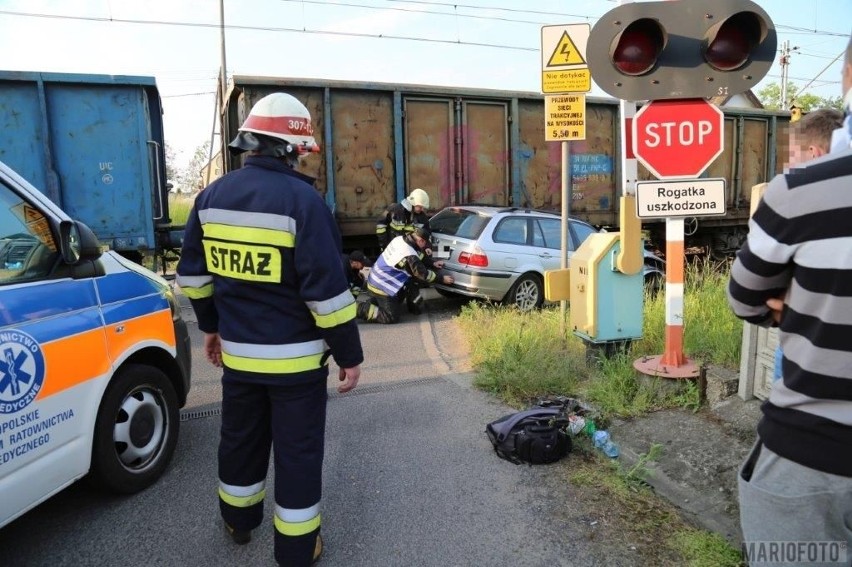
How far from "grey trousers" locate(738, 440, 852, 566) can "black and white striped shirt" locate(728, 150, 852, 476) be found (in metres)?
0.04

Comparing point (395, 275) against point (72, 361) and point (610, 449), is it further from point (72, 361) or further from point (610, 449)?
point (72, 361)

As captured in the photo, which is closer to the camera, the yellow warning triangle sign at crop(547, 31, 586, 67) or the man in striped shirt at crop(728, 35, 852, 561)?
the man in striped shirt at crop(728, 35, 852, 561)

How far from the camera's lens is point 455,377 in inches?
231

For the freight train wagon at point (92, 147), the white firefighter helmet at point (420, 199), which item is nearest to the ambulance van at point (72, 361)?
the freight train wagon at point (92, 147)

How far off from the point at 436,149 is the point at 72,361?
843 cm

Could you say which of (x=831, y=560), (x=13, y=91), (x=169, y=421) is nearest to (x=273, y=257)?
(x=169, y=421)

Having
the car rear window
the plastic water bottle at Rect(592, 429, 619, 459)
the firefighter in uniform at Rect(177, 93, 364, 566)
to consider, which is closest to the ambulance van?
the firefighter in uniform at Rect(177, 93, 364, 566)

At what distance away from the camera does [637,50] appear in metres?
4.12

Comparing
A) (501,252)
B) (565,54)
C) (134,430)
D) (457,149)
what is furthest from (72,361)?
(457,149)

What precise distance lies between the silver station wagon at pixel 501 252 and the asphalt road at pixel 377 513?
3.92 metres

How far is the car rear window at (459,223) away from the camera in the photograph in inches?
347

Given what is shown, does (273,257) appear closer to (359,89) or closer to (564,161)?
(564,161)

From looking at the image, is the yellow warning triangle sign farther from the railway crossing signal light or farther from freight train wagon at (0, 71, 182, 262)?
freight train wagon at (0, 71, 182, 262)

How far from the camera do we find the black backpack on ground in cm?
389
